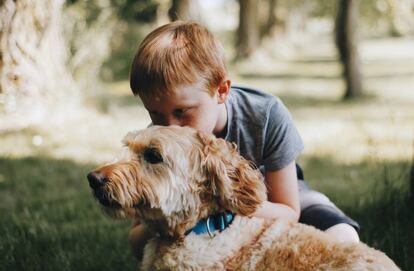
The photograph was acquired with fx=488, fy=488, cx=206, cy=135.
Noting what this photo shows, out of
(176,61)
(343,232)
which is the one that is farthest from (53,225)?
(343,232)

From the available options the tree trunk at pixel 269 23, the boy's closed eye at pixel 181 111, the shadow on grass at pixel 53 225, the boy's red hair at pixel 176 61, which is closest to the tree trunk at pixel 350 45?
the shadow on grass at pixel 53 225

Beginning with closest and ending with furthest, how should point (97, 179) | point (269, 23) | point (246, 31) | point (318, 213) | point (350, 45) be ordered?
point (97, 179), point (318, 213), point (350, 45), point (246, 31), point (269, 23)

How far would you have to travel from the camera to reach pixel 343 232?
9.05ft

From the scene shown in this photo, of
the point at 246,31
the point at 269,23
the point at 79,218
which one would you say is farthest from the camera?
the point at 269,23

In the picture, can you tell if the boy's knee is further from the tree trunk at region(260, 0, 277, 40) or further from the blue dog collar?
the tree trunk at region(260, 0, 277, 40)

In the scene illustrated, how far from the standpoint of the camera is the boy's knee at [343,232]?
272cm

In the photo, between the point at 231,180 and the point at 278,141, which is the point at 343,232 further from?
the point at 231,180

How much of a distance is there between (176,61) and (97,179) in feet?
2.46

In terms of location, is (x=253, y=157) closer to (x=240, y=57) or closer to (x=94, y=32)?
(x=94, y=32)

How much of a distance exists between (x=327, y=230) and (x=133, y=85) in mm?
1371

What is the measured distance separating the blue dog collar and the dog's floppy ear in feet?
0.31

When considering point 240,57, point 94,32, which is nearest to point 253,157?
point 94,32

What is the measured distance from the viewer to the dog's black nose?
2146mm

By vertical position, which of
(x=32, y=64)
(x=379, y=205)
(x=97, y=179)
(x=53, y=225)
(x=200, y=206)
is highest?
(x=32, y=64)
